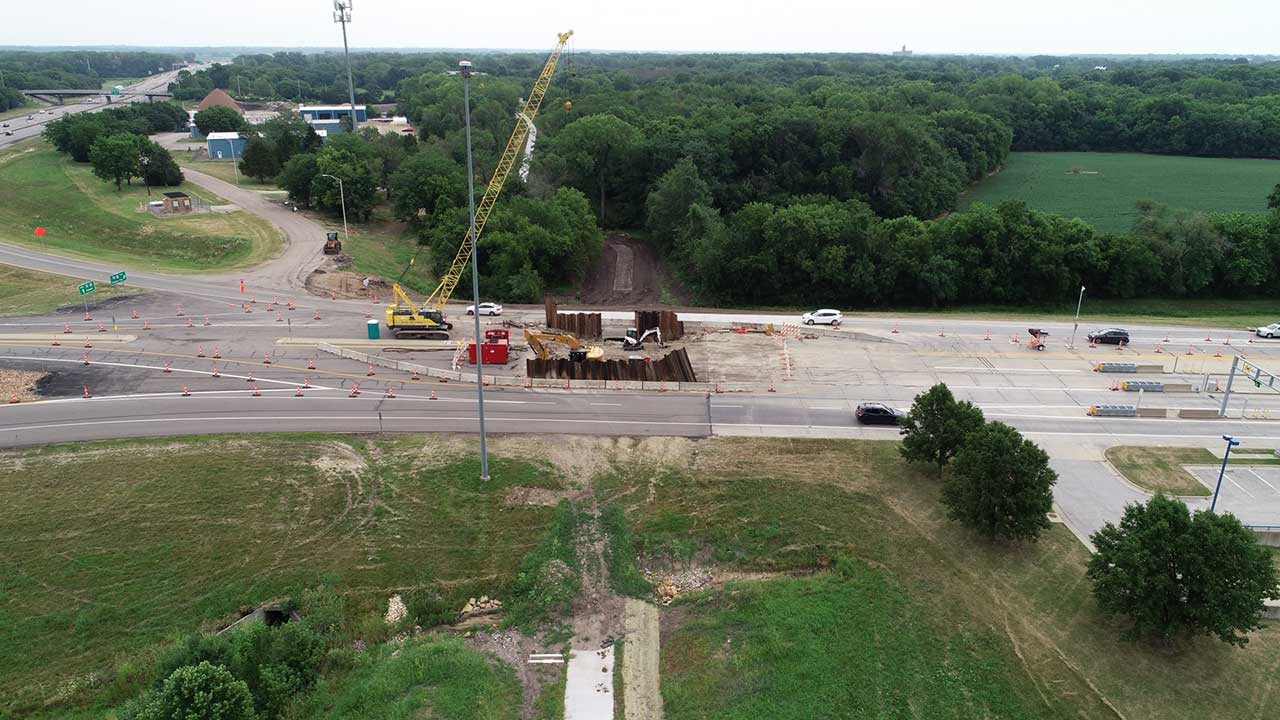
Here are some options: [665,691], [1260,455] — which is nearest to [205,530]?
[665,691]

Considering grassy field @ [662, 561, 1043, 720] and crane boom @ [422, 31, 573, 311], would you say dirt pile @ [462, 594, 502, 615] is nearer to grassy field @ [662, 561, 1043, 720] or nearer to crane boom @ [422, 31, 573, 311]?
grassy field @ [662, 561, 1043, 720]

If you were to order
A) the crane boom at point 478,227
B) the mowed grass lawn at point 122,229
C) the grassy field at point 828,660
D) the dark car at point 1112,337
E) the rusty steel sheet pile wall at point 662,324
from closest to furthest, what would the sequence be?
the grassy field at point 828,660 < the rusty steel sheet pile wall at point 662,324 < the dark car at point 1112,337 < the crane boom at point 478,227 < the mowed grass lawn at point 122,229

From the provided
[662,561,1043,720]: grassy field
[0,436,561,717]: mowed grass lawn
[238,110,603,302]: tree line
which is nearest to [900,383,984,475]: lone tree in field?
[662,561,1043,720]: grassy field

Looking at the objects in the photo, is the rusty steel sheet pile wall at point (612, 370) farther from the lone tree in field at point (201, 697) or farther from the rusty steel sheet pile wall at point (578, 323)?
the lone tree in field at point (201, 697)

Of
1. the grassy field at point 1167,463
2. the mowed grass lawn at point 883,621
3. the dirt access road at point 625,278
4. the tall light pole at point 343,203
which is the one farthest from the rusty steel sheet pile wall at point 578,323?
the tall light pole at point 343,203

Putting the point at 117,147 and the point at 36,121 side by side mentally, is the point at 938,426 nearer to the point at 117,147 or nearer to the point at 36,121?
the point at 117,147

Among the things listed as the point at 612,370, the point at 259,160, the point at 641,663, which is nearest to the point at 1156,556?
the point at 641,663
